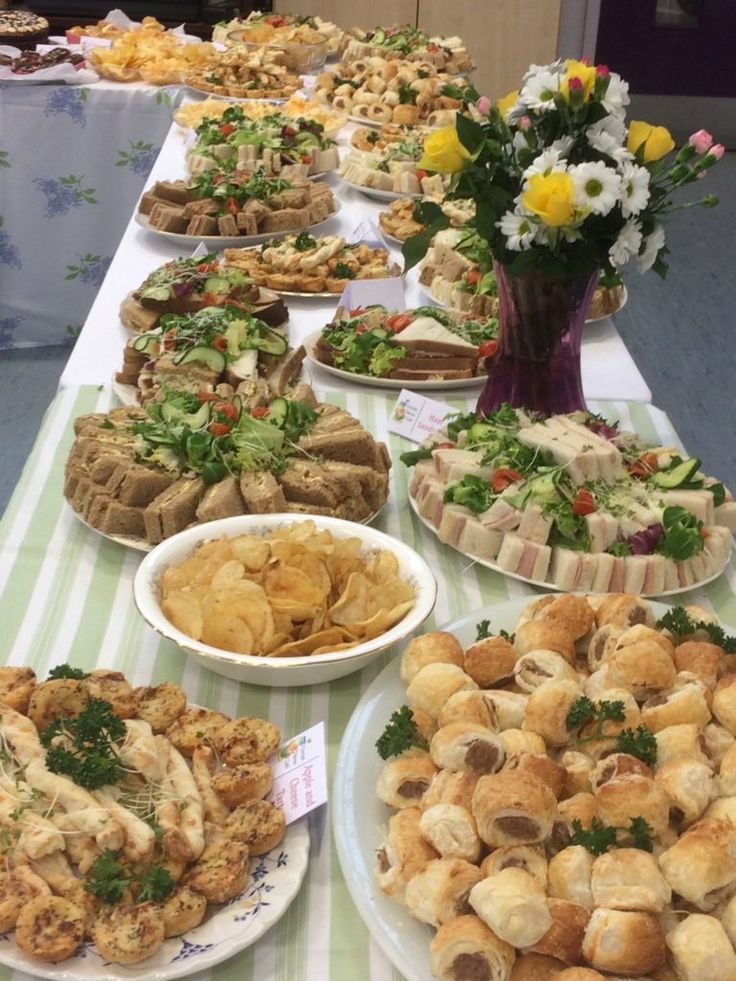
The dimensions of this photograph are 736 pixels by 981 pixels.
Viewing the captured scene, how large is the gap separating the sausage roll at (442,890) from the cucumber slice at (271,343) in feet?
4.14

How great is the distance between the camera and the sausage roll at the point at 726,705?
41.6 inches

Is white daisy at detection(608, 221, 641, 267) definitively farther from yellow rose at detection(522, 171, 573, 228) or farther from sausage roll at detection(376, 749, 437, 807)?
sausage roll at detection(376, 749, 437, 807)

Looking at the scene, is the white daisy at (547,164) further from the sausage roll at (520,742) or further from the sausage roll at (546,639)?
the sausage roll at (520,742)

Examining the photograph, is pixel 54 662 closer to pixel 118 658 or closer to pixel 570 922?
pixel 118 658

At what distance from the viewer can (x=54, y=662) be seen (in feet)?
4.38

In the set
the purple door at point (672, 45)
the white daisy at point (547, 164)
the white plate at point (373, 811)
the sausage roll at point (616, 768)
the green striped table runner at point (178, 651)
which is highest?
the white daisy at point (547, 164)

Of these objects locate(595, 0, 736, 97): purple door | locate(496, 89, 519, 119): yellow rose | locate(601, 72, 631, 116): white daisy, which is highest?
locate(601, 72, 631, 116): white daisy

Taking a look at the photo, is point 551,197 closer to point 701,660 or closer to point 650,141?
point 650,141

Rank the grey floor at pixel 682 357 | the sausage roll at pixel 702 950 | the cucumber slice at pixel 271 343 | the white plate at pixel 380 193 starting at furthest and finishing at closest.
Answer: the grey floor at pixel 682 357 < the white plate at pixel 380 193 < the cucumber slice at pixel 271 343 < the sausage roll at pixel 702 950

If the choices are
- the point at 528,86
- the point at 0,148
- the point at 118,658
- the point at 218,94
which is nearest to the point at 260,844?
the point at 118,658

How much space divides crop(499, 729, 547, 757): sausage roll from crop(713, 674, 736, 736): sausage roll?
0.18 m

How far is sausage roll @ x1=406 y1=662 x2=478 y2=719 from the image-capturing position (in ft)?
3.58

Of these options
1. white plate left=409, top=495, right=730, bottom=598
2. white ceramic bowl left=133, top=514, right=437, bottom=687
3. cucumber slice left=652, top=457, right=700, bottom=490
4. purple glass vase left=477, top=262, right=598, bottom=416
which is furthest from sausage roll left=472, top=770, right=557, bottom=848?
purple glass vase left=477, top=262, right=598, bottom=416

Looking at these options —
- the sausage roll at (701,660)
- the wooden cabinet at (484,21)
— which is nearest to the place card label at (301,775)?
the sausage roll at (701,660)
